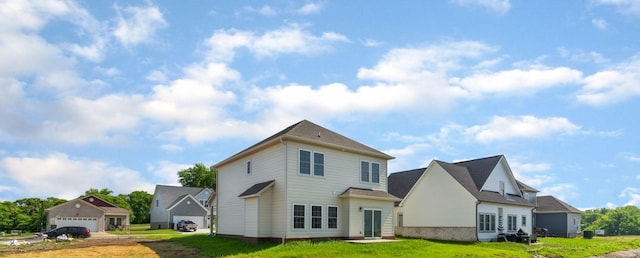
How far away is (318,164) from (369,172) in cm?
421

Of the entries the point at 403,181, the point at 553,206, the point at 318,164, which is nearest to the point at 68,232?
the point at 318,164

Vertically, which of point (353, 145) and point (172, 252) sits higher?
point (353, 145)

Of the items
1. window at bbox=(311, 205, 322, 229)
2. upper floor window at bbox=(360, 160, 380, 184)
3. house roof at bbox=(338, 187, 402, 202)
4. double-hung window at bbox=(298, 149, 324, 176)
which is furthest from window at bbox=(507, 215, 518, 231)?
double-hung window at bbox=(298, 149, 324, 176)

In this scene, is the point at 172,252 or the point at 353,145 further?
the point at 353,145

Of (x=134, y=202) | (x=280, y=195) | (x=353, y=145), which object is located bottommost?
(x=134, y=202)

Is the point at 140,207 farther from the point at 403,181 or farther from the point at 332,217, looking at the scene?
the point at 332,217

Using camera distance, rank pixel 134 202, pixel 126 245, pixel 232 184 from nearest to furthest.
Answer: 1. pixel 126 245
2. pixel 232 184
3. pixel 134 202

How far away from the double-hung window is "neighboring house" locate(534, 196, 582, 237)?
33.4m

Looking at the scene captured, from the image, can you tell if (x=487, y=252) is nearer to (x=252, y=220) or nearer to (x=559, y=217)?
(x=252, y=220)

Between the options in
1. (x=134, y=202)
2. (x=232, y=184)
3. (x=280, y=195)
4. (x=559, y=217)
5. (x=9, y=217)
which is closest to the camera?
(x=280, y=195)

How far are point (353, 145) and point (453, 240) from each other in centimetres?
1104

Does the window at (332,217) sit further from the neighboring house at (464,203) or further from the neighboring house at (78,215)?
the neighboring house at (78,215)

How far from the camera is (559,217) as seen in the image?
50.0m

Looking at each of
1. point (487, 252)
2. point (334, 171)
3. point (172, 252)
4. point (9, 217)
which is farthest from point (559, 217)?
point (9, 217)
